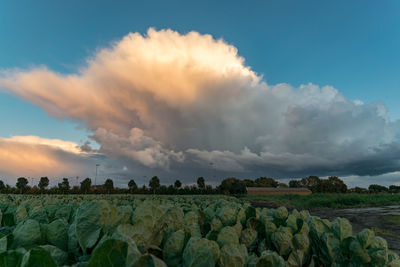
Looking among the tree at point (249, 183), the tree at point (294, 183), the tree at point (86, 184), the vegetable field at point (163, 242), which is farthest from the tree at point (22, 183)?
the tree at point (294, 183)

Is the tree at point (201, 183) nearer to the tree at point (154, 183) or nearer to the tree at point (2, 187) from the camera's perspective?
the tree at point (154, 183)

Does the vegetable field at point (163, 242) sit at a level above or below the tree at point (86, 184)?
below

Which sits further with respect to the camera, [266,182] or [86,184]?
[266,182]

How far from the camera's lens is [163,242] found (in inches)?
64.0

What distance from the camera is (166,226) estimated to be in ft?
5.82

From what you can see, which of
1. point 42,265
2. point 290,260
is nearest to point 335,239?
point 290,260

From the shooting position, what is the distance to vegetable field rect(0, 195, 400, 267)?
0.86 m

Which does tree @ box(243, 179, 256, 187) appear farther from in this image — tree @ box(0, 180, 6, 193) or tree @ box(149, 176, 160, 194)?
tree @ box(0, 180, 6, 193)

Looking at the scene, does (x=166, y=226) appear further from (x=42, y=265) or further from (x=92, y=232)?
(x=42, y=265)

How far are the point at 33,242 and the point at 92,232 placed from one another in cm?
37

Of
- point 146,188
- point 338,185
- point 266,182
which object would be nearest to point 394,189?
point 338,185

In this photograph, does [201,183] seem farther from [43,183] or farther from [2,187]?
[2,187]

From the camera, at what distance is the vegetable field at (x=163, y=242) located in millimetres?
865

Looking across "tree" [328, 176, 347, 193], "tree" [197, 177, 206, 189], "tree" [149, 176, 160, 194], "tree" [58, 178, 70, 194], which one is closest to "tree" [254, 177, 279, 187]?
"tree" [328, 176, 347, 193]
